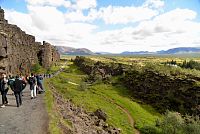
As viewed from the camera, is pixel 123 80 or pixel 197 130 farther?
pixel 123 80

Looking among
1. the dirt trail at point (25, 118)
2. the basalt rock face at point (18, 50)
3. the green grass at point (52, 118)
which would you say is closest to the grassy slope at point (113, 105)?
the basalt rock face at point (18, 50)

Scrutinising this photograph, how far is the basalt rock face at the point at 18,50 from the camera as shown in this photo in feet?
176

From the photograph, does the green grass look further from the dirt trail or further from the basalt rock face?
the basalt rock face

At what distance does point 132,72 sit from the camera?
84750mm

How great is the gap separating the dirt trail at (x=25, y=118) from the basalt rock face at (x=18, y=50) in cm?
2325

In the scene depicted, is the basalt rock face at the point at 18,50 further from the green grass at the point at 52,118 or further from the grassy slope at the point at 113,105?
the green grass at the point at 52,118

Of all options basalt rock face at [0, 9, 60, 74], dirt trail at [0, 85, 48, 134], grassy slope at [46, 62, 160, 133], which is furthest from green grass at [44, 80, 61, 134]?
basalt rock face at [0, 9, 60, 74]

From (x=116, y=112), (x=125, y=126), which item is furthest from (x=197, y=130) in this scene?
(x=116, y=112)

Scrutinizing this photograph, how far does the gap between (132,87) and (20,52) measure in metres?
27.5

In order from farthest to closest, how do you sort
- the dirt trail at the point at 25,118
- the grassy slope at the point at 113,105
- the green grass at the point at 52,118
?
the grassy slope at the point at 113,105, the dirt trail at the point at 25,118, the green grass at the point at 52,118

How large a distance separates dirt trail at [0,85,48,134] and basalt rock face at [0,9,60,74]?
23.2 m

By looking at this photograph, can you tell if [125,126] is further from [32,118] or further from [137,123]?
[32,118]

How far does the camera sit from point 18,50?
219 feet

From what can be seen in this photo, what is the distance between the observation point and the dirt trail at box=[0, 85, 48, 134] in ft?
70.6
